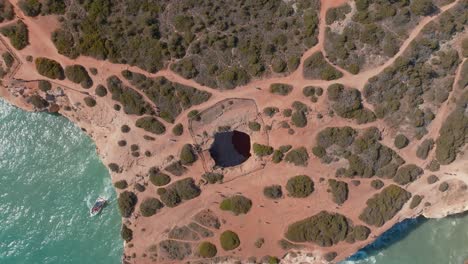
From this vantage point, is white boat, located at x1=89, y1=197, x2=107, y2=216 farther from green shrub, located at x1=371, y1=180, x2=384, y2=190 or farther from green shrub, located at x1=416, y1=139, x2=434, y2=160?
green shrub, located at x1=416, y1=139, x2=434, y2=160

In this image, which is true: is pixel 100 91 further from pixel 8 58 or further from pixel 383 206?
Answer: pixel 383 206

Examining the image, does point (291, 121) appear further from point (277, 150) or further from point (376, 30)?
point (376, 30)

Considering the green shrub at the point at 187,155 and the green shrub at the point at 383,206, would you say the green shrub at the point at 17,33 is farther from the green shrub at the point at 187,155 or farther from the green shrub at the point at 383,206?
the green shrub at the point at 383,206

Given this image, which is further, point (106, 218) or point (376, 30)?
point (106, 218)

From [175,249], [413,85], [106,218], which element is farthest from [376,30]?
[106,218]

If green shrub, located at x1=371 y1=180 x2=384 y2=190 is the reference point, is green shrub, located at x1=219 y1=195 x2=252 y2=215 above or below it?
below

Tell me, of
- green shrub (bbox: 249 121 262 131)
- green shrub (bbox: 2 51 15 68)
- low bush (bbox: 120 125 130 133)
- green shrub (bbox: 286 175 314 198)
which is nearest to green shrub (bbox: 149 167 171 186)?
low bush (bbox: 120 125 130 133)

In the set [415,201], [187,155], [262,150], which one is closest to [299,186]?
[262,150]
